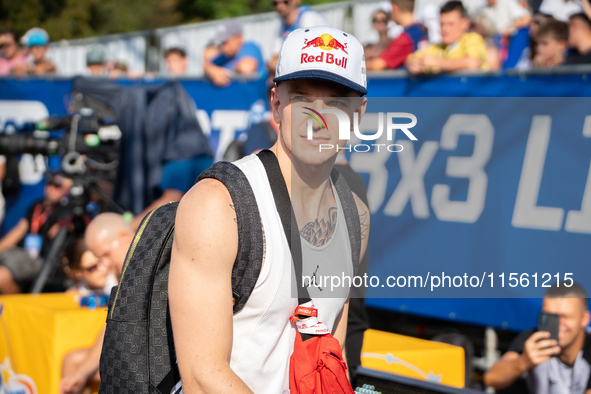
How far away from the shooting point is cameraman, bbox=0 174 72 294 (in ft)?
18.7

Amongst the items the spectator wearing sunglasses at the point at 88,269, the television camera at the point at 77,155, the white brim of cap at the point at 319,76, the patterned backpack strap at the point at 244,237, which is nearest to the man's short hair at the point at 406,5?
the television camera at the point at 77,155

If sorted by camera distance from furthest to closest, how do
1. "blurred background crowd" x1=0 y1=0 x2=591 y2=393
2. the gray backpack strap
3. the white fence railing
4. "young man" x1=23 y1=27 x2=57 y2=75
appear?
the white fence railing, "young man" x1=23 y1=27 x2=57 y2=75, "blurred background crowd" x1=0 y1=0 x2=591 y2=393, the gray backpack strap

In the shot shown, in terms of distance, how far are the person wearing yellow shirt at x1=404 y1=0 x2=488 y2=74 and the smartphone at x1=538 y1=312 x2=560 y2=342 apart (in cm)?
184

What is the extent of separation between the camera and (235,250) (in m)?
1.63

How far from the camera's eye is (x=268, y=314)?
5.67 feet

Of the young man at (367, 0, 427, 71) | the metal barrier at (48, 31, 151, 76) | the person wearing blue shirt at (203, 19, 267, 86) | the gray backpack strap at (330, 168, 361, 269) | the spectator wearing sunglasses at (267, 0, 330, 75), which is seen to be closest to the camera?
the gray backpack strap at (330, 168, 361, 269)

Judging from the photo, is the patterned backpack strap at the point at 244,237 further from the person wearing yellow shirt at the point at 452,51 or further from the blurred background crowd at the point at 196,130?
the person wearing yellow shirt at the point at 452,51

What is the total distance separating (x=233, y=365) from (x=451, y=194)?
2843mm

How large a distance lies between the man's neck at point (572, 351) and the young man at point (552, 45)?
190 cm

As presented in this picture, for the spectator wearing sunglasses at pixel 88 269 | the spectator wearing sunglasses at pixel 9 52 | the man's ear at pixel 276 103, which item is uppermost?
the spectator wearing sunglasses at pixel 9 52

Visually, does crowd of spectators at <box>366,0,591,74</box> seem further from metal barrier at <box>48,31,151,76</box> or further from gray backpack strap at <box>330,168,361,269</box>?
metal barrier at <box>48,31,151,76</box>

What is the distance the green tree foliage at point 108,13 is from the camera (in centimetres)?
2606

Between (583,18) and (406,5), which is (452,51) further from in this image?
(406,5)

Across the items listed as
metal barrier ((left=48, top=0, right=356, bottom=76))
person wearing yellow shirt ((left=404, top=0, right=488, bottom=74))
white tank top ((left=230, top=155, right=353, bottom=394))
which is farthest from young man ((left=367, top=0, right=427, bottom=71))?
metal barrier ((left=48, top=0, right=356, bottom=76))
